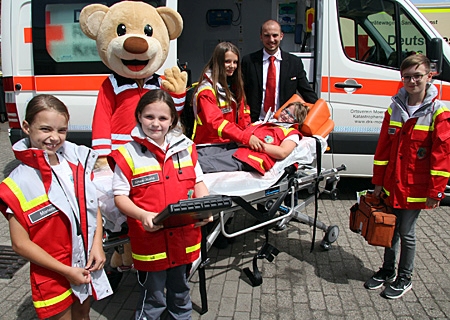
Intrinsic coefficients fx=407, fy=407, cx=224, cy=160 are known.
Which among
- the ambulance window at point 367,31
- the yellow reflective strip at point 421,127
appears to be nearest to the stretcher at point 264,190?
the yellow reflective strip at point 421,127

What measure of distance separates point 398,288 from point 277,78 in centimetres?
213

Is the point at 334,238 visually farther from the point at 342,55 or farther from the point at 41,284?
the point at 41,284

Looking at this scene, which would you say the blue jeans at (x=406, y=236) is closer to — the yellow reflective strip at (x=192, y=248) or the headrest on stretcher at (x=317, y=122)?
the headrest on stretcher at (x=317, y=122)

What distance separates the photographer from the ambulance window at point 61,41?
4.42 metres

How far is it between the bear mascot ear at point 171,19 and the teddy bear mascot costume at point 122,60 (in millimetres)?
71

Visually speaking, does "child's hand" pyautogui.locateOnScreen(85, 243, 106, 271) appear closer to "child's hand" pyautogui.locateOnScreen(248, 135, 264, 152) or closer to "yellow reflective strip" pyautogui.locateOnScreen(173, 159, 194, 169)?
"yellow reflective strip" pyautogui.locateOnScreen(173, 159, 194, 169)

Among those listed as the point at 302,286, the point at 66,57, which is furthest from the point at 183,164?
the point at 66,57

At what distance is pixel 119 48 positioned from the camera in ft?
8.93

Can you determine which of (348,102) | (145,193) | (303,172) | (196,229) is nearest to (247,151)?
(303,172)

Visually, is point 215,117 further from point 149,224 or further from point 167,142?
point 149,224

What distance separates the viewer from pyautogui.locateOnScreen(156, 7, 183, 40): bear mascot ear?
3.01 m

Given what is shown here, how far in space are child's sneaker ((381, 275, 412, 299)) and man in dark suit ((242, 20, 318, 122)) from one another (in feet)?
6.08

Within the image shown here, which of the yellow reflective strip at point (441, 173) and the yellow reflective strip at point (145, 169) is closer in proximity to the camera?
the yellow reflective strip at point (145, 169)

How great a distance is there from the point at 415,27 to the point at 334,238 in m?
2.50
